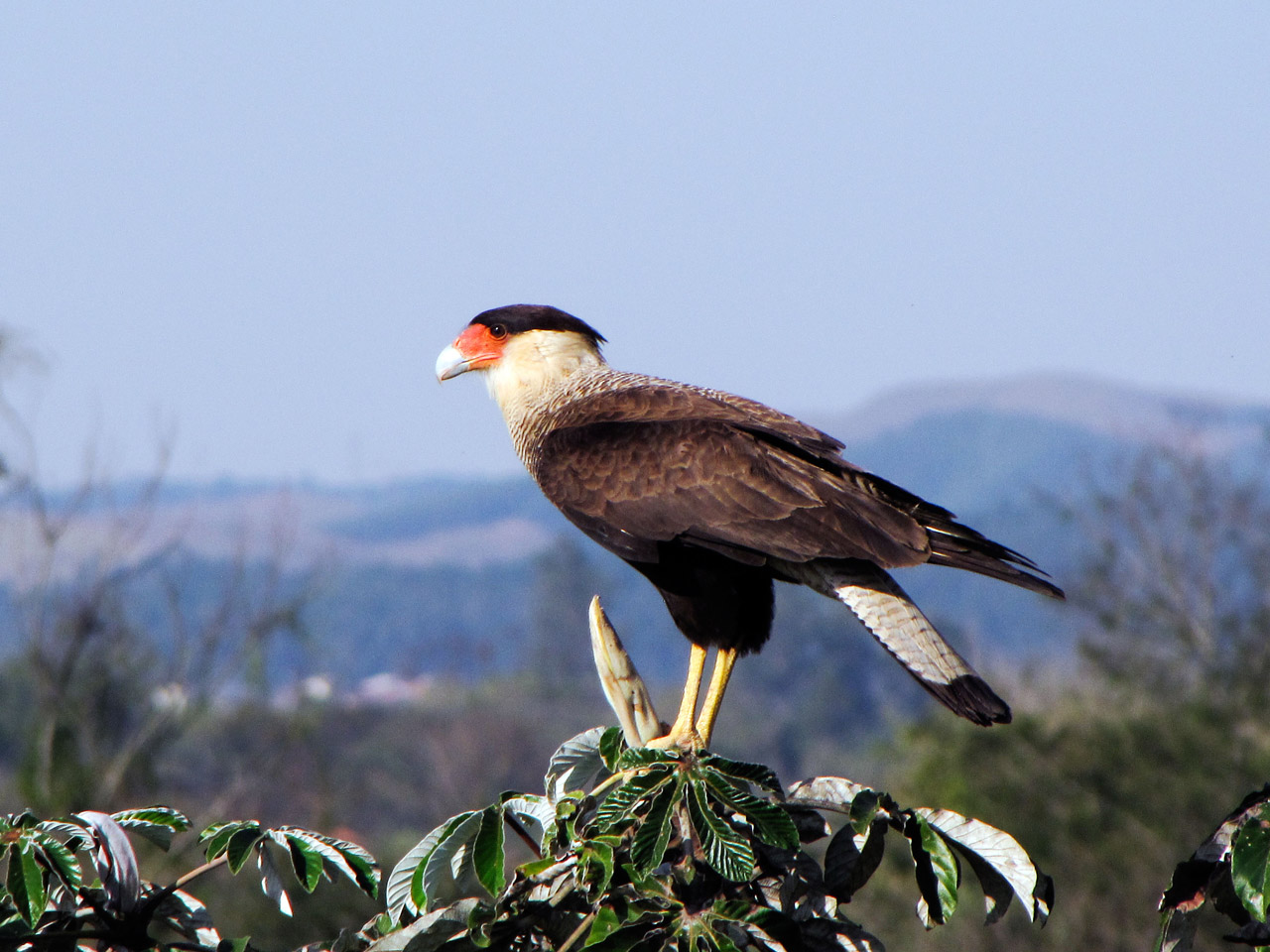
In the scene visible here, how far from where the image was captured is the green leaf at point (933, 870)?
2.29 metres

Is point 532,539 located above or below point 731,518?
below

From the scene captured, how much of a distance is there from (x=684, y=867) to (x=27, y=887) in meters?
0.98

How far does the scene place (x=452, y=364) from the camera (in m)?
4.80

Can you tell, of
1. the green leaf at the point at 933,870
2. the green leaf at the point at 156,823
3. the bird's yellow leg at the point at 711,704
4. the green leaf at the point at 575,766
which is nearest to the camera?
the green leaf at the point at 933,870

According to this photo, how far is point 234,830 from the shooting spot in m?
2.51

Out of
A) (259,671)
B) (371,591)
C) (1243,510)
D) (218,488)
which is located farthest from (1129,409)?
(259,671)

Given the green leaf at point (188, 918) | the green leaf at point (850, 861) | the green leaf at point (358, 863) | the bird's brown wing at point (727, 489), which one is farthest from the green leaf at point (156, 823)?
the bird's brown wing at point (727, 489)

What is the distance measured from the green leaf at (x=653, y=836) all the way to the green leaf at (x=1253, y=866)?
0.82 metres

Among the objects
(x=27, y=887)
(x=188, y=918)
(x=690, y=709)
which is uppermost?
(x=27, y=887)

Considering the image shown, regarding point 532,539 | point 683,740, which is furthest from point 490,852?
point 532,539

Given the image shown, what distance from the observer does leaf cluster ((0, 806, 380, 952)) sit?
7.42 feet

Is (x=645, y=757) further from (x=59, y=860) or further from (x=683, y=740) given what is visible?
(x=683, y=740)

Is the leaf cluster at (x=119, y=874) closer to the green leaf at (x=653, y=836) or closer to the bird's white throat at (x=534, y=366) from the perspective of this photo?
the green leaf at (x=653, y=836)

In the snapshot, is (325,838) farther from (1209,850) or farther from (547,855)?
(1209,850)
